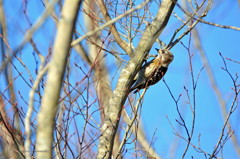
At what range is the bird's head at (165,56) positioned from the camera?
5.49 metres

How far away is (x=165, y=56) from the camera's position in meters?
5.75

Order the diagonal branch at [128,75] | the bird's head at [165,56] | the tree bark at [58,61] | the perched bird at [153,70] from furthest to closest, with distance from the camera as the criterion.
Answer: the bird's head at [165,56]
the perched bird at [153,70]
the diagonal branch at [128,75]
the tree bark at [58,61]

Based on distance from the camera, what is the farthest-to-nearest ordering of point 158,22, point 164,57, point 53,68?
point 164,57 < point 158,22 < point 53,68

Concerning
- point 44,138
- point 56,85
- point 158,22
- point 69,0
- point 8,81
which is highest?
point 158,22

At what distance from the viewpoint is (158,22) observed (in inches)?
161

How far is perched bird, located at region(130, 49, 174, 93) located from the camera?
523 cm

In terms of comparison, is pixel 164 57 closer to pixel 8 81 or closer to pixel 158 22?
pixel 158 22

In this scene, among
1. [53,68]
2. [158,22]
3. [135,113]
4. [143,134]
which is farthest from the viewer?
[143,134]

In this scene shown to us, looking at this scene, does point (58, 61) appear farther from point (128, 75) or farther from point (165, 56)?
point (165, 56)

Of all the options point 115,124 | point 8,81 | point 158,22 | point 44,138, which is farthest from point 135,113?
point 44,138

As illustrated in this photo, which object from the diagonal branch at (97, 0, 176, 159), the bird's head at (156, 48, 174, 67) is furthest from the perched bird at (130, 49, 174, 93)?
the diagonal branch at (97, 0, 176, 159)

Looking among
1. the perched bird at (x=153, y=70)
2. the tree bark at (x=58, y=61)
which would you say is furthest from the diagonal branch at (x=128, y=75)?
the tree bark at (x=58, y=61)

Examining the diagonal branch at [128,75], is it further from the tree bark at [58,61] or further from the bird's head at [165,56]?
the tree bark at [58,61]

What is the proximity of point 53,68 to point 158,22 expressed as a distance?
2366 mm
